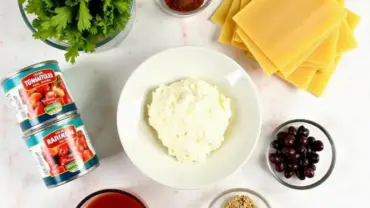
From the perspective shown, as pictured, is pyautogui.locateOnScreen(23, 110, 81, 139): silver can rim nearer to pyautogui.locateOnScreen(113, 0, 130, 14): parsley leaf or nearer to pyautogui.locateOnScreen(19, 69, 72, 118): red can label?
pyautogui.locateOnScreen(19, 69, 72, 118): red can label

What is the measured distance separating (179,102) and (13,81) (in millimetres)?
412

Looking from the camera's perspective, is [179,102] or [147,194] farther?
[147,194]

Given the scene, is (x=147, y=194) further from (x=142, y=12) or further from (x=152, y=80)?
(x=142, y=12)

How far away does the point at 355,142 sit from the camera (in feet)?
5.08

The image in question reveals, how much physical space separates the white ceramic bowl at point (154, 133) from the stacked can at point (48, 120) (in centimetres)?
13

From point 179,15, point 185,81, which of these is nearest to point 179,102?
point 185,81

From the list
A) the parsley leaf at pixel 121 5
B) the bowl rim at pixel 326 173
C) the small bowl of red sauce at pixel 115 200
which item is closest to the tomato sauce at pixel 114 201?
the small bowl of red sauce at pixel 115 200

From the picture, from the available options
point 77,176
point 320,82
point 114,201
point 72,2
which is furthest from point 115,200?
point 320,82

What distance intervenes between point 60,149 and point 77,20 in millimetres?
320

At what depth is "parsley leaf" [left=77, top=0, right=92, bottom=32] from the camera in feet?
3.99

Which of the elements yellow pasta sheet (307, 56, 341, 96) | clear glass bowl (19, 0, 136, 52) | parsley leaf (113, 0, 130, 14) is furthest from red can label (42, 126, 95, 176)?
yellow pasta sheet (307, 56, 341, 96)

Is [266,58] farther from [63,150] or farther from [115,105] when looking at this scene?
[63,150]

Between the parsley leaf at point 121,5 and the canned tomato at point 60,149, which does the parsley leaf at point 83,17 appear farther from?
the canned tomato at point 60,149

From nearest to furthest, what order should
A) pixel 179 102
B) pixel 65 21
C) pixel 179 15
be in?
pixel 65 21 → pixel 179 102 → pixel 179 15
